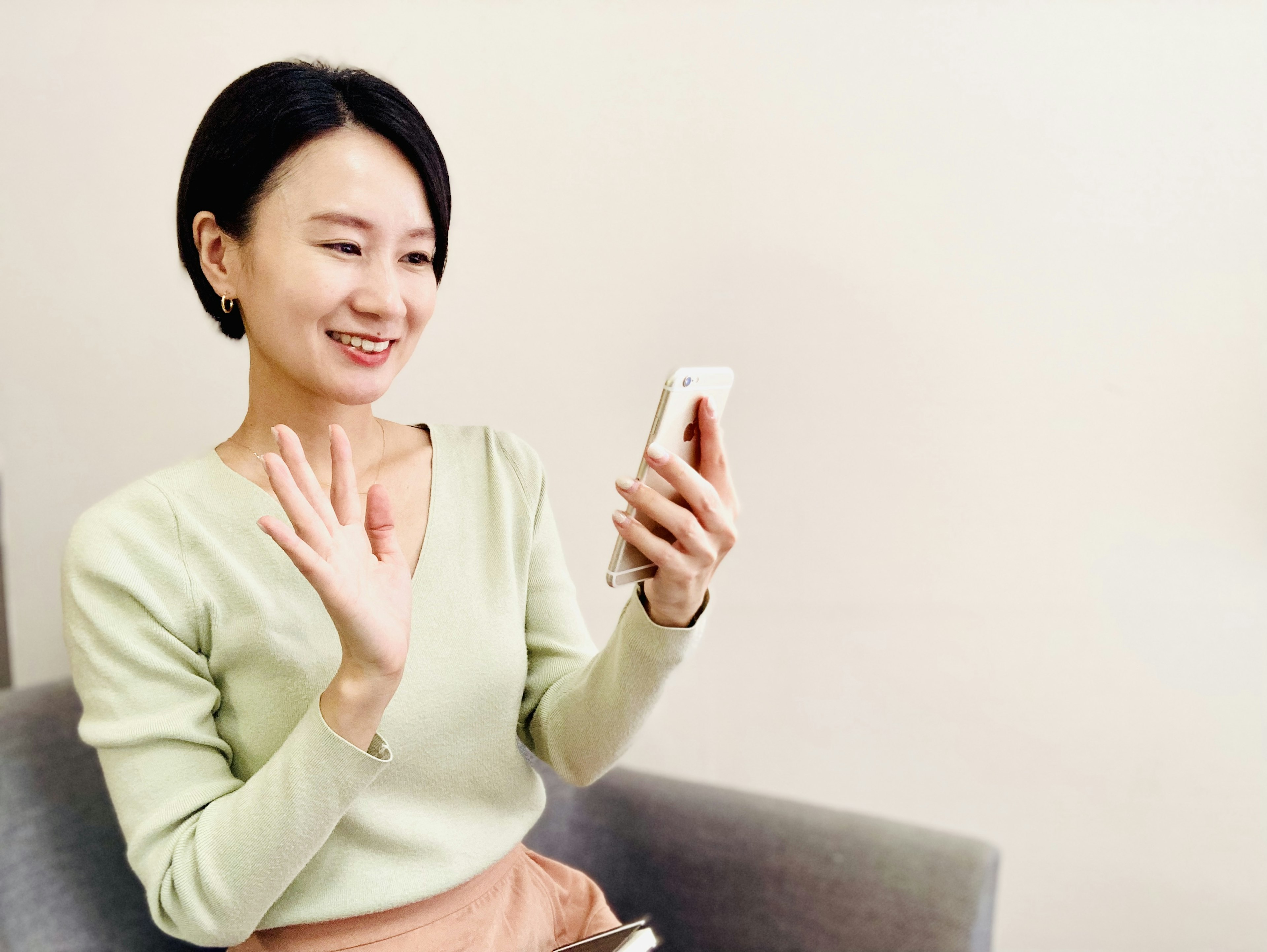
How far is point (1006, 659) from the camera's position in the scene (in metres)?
1.33

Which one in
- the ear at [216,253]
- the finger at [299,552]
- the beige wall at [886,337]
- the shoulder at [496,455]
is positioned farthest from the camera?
the beige wall at [886,337]

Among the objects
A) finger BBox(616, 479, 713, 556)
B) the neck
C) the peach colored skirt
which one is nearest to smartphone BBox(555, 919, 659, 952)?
the peach colored skirt

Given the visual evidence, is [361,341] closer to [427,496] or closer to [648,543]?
[427,496]

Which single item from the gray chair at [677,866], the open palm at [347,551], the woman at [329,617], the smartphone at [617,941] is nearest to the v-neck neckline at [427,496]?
the woman at [329,617]

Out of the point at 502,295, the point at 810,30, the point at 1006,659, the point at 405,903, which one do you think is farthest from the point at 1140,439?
the point at 405,903

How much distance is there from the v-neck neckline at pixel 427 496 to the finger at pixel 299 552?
0.58 feet

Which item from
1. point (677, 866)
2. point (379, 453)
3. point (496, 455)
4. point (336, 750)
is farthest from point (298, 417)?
point (677, 866)

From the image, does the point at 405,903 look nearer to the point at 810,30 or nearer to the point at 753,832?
the point at 753,832

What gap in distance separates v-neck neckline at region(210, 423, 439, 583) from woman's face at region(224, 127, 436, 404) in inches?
4.0

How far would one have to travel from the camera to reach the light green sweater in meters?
0.75

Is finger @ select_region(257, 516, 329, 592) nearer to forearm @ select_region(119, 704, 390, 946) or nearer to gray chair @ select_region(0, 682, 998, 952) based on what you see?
forearm @ select_region(119, 704, 390, 946)

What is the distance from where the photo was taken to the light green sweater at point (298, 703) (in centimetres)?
75

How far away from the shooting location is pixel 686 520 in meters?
0.74

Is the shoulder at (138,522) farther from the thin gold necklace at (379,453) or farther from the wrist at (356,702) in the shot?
the wrist at (356,702)
